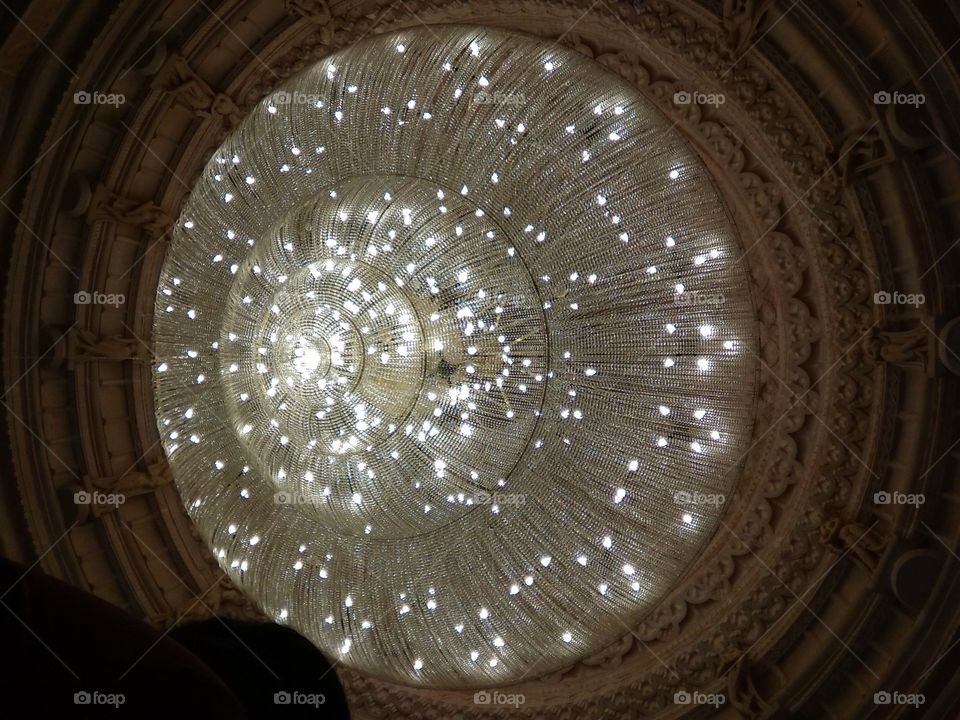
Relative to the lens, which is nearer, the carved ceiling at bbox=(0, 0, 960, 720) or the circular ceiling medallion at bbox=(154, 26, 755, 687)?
the circular ceiling medallion at bbox=(154, 26, 755, 687)

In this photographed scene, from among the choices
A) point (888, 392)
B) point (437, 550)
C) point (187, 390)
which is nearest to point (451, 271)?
point (437, 550)

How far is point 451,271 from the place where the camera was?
2.57 m

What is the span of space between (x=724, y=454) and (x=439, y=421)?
1151 millimetres

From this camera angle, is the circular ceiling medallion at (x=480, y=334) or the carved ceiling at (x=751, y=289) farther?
the carved ceiling at (x=751, y=289)

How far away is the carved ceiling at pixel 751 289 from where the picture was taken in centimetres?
290

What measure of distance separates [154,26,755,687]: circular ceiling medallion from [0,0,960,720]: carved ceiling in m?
0.56

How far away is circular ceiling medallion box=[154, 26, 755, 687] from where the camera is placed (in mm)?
2523

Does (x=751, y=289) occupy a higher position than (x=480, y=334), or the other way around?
(x=751, y=289)

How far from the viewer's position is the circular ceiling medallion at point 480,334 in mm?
2523

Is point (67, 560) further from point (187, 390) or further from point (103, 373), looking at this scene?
point (187, 390)

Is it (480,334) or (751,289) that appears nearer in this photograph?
(480,334)

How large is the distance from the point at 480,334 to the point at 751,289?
4.54 ft

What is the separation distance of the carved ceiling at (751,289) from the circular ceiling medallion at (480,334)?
1.83ft

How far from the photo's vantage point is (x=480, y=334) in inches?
100
